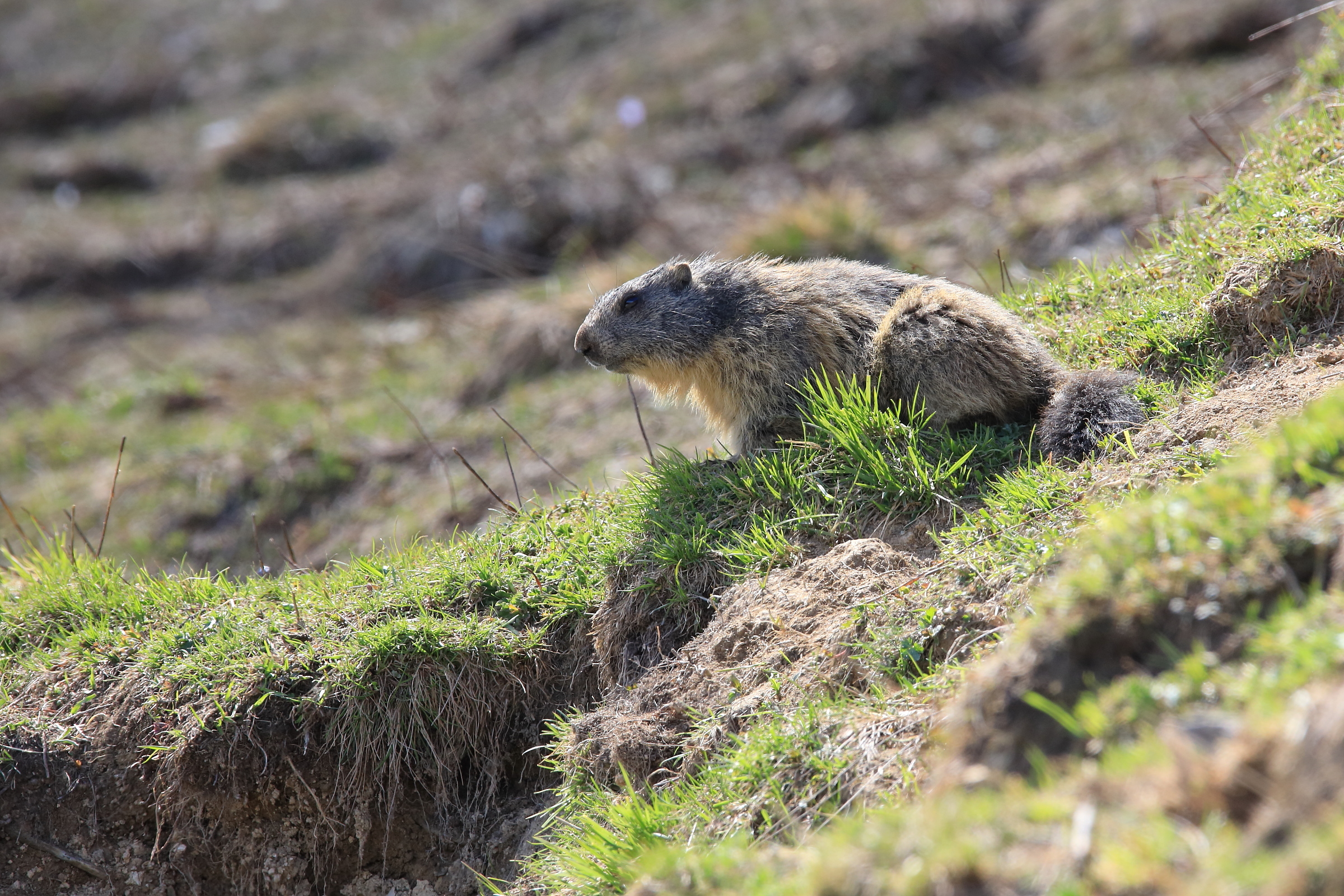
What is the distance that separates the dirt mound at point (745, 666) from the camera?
4469 mm

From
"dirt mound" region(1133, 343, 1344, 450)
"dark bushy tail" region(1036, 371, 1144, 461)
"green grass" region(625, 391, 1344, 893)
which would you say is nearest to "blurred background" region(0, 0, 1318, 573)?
"dark bushy tail" region(1036, 371, 1144, 461)

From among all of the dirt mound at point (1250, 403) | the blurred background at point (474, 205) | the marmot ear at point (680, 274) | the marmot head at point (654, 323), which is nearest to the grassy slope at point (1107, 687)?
the dirt mound at point (1250, 403)

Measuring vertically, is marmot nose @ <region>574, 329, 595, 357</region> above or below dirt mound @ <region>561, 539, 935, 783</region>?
above

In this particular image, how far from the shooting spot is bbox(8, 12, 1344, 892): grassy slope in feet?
17.0

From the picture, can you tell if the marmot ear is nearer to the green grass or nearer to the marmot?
the marmot

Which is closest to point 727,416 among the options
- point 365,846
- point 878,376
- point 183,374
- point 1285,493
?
point 878,376

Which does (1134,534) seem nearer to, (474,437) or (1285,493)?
(1285,493)

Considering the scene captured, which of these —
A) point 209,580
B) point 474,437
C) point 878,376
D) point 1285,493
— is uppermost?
point 1285,493

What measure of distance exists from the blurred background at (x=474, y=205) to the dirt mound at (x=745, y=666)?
3152mm

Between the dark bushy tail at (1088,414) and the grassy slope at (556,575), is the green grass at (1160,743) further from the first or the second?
the dark bushy tail at (1088,414)

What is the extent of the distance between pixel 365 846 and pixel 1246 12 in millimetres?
15189

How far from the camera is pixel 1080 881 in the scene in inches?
97.2

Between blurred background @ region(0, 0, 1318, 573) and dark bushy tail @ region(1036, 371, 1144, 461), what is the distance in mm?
2076

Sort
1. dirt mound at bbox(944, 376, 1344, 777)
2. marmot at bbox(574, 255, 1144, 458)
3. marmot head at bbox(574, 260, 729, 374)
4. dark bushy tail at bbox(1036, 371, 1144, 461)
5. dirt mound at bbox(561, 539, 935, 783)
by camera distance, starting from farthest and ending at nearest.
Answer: marmot head at bbox(574, 260, 729, 374), marmot at bbox(574, 255, 1144, 458), dark bushy tail at bbox(1036, 371, 1144, 461), dirt mound at bbox(561, 539, 935, 783), dirt mound at bbox(944, 376, 1344, 777)
